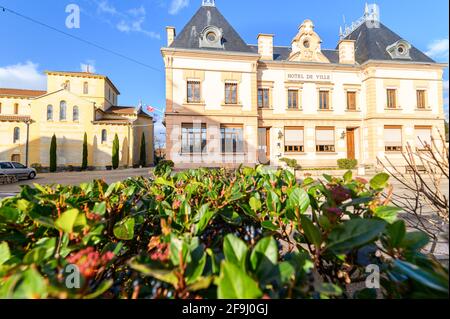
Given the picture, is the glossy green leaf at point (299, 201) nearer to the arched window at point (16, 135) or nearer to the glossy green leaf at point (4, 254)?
the glossy green leaf at point (4, 254)

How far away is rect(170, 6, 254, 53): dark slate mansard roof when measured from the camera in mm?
16844

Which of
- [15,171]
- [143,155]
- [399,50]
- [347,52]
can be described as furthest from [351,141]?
[15,171]

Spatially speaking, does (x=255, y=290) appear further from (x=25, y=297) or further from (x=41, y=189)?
(x=41, y=189)

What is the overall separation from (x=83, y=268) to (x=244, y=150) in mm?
16233

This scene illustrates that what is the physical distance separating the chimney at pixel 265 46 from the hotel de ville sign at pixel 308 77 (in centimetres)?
216

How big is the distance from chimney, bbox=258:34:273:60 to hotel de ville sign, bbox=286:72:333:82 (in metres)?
2.16

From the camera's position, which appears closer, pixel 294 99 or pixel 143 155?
pixel 294 99

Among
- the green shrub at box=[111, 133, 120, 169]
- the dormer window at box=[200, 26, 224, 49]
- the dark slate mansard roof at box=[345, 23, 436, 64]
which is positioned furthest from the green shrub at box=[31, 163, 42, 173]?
the dark slate mansard roof at box=[345, 23, 436, 64]

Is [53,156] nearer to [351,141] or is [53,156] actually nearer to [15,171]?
[15,171]

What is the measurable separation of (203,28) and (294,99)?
8908 mm

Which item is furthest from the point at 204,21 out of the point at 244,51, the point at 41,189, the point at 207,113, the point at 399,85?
the point at 41,189

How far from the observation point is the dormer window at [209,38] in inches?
656

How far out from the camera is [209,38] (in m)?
16.9

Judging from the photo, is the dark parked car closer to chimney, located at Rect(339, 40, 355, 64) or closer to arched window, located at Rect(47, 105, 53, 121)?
arched window, located at Rect(47, 105, 53, 121)
